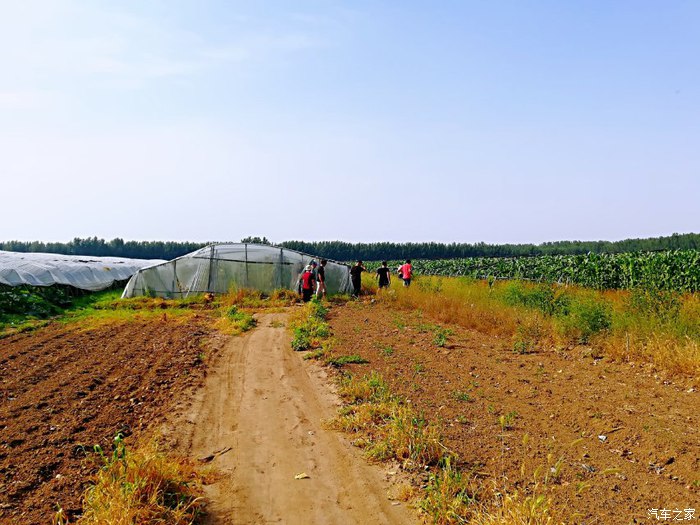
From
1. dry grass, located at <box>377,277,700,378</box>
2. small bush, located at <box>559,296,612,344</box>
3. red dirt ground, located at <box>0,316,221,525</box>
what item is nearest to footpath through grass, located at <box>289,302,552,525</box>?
red dirt ground, located at <box>0,316,221,525</box>

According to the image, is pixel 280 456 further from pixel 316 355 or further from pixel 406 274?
pixel 406 274

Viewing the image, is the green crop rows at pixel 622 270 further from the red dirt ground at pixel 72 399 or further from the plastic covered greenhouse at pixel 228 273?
the plastic covered greenhouse at pixel 228 273

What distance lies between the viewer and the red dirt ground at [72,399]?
4723mm

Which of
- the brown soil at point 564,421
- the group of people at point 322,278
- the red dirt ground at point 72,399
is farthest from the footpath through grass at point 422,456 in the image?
the group of people at point 322,278

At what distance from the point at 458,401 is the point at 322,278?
13514 mm

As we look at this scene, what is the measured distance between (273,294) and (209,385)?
14.0 meters

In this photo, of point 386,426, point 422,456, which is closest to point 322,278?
point 386,426

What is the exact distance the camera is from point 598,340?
999 centimetres

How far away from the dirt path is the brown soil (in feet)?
3.54

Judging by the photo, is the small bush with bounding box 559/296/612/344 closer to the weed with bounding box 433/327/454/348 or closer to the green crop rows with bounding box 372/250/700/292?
the weed with bounding box 433/327/454/348

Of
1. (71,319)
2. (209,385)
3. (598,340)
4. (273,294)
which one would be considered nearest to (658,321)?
(598,340)

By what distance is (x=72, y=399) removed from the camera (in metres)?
7.49

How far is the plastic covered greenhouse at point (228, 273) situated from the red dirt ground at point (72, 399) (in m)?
9.46

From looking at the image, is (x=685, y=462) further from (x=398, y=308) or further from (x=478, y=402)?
(x=398, y=308)
